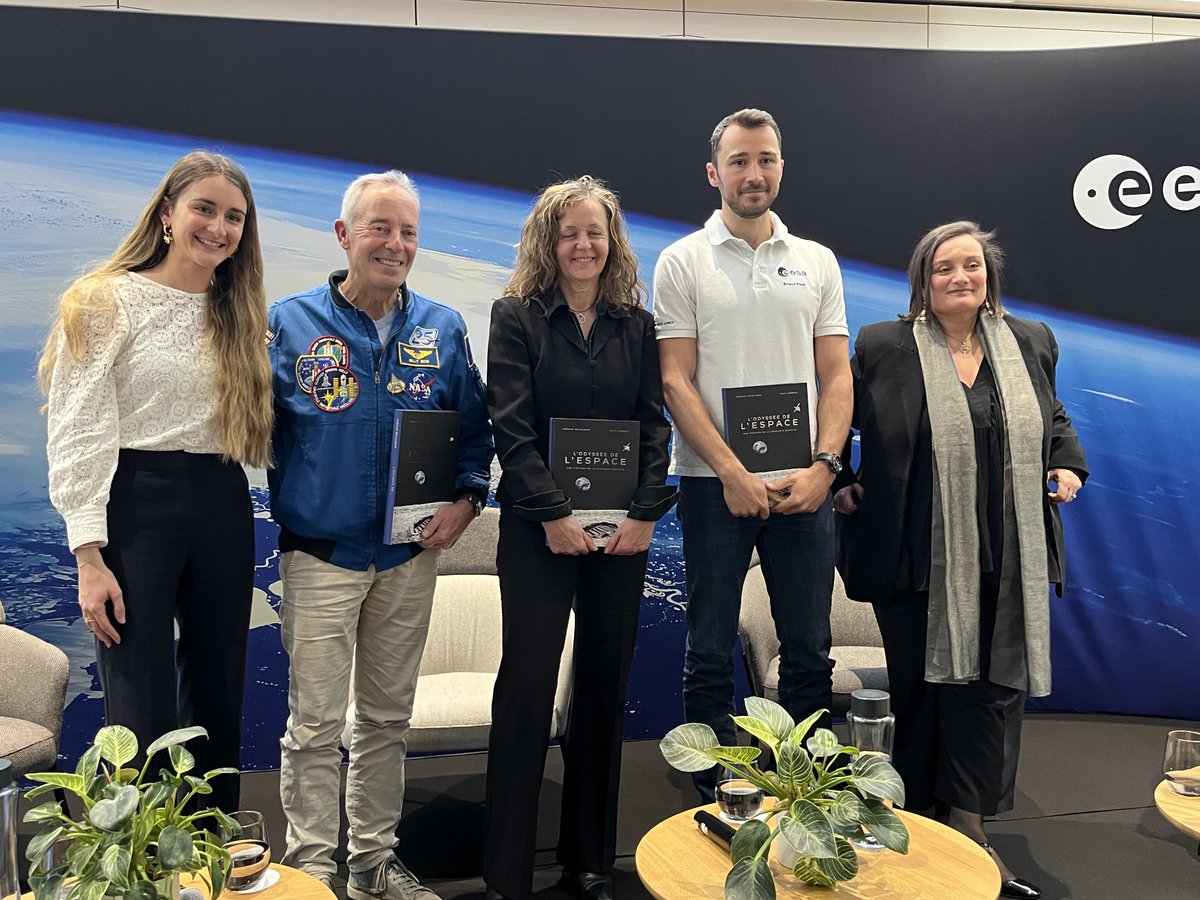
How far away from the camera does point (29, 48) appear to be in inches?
139

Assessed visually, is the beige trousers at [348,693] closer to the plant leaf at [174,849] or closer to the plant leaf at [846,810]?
the plant leaf at [174,849]

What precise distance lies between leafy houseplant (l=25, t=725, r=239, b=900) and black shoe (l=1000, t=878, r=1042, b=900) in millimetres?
2118

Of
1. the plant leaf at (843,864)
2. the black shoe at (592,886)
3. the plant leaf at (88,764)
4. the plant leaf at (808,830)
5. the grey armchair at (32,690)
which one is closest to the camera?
the plant leaf at (88,764)

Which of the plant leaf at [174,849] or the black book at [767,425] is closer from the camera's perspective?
the plant leaf at [174,849]

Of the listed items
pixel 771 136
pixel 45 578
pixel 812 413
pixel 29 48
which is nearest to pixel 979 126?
pixel 771 136

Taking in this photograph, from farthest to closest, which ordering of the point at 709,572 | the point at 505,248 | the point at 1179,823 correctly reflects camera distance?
the point at 505,248 < the point at 709,572 < the point at 1179,823

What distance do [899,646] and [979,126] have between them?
8.00 ft

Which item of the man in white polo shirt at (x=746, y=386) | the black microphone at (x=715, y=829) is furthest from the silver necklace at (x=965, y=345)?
the black microphone at (x=715, y=829)

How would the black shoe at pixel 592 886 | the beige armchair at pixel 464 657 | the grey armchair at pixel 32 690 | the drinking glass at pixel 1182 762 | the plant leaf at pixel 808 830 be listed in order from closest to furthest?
the plant leaf at pixel 808 830 → the drinking glass at pixel 1182 762 → the black shoe at pixel 592 886 → the grey armchair at pixel 32 690 → the beige armchair at pixel 464 657

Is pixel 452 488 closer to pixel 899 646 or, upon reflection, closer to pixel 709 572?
pixel 709 572

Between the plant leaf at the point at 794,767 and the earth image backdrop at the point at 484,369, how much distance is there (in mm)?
2428

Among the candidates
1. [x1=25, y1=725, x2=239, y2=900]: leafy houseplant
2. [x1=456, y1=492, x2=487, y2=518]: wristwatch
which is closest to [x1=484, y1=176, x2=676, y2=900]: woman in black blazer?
[x1=456, y1=492, x2=487, y2=518]: wristwatch

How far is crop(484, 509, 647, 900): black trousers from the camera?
2.46m

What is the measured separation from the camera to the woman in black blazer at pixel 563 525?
96.8 inches
